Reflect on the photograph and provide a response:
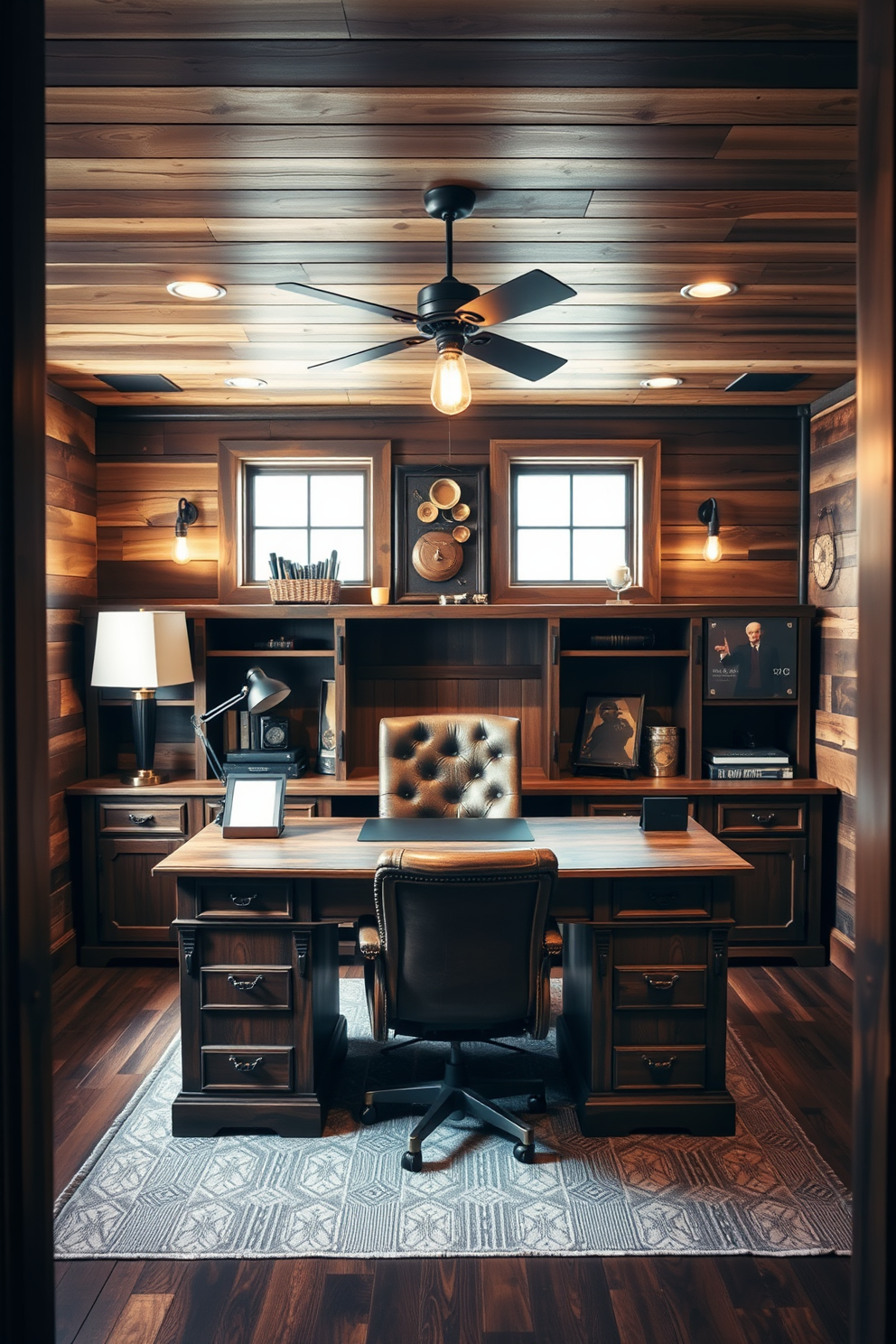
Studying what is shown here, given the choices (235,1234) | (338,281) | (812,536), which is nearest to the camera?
(235,1234)

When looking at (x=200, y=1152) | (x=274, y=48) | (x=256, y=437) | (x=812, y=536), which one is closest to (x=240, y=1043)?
(x=200, y=1152)

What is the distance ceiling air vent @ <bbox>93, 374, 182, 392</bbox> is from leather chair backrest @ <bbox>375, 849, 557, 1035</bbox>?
2.65 metres

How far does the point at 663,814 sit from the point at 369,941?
1099mm

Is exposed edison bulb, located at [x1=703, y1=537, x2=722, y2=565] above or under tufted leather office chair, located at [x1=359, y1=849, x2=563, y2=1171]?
above

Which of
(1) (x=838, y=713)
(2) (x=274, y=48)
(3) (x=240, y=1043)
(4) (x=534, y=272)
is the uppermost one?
(2) (x=274, y=48)

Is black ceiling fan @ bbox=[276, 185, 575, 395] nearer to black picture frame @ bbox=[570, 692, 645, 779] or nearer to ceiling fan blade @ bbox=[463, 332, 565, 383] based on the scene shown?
ceiling fan blade @ bbox=[463, 332, 565, 383]

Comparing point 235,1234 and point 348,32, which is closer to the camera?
point 348,32

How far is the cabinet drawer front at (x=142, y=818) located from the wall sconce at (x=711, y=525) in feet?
8.94

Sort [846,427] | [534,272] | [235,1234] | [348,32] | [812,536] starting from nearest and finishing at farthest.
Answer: [348,32] < [534,272] < [235,1234] < [846,427] < [812,536]

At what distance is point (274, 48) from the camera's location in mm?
1707

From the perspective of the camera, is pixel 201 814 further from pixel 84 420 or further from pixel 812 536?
pixel 812 536

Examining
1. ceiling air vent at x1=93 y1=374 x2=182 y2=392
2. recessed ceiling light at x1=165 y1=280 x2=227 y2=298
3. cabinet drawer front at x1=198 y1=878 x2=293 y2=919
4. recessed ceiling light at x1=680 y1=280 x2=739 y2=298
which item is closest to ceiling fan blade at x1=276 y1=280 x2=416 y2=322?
recessed ceiling light at x1=165 y1=280 x2=227 y2=298

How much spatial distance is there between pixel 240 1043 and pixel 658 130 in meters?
2.59
